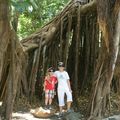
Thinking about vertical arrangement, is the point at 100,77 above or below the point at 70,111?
above

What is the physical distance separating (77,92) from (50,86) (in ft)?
4.30

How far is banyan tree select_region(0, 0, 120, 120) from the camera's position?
958cm

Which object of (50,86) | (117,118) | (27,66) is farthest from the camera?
(27,66)

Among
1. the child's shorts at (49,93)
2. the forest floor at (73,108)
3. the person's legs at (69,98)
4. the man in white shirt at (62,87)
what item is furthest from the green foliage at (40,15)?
the person's legs at (69,98)

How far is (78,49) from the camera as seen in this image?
1180 centimetres

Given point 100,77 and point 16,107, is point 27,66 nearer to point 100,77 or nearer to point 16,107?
point 16,107

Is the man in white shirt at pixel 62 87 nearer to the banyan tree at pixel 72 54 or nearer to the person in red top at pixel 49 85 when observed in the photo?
the person in red top at pixel 49 85

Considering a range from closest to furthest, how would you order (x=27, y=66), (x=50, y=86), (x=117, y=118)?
1. (x=117, y=118)
2. (x=50, y=86)
3. (x=27, y=66)

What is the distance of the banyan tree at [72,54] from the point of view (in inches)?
377

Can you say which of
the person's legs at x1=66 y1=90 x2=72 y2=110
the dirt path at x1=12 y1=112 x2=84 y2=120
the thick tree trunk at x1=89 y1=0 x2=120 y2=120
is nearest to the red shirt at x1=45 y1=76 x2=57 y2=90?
the person's legs at x1=66 y1=90 x2=72 y2=110

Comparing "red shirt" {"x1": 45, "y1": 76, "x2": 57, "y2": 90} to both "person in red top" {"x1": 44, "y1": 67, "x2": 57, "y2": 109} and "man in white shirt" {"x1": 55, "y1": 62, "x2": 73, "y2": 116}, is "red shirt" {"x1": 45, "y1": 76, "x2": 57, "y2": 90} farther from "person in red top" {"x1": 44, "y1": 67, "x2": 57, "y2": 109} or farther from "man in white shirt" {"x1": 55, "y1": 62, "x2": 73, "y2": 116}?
"man in white shirt" {"x1": 55, "y1": 62, "x2": 73, "y2": 116}

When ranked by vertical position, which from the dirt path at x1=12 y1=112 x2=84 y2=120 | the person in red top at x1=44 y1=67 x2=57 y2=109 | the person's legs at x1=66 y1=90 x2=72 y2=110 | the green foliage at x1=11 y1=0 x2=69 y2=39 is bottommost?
the dirt path at x1=12 y1=112 x2=84 y2=120

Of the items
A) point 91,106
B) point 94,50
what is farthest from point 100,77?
point 94,50

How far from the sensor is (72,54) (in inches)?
479
